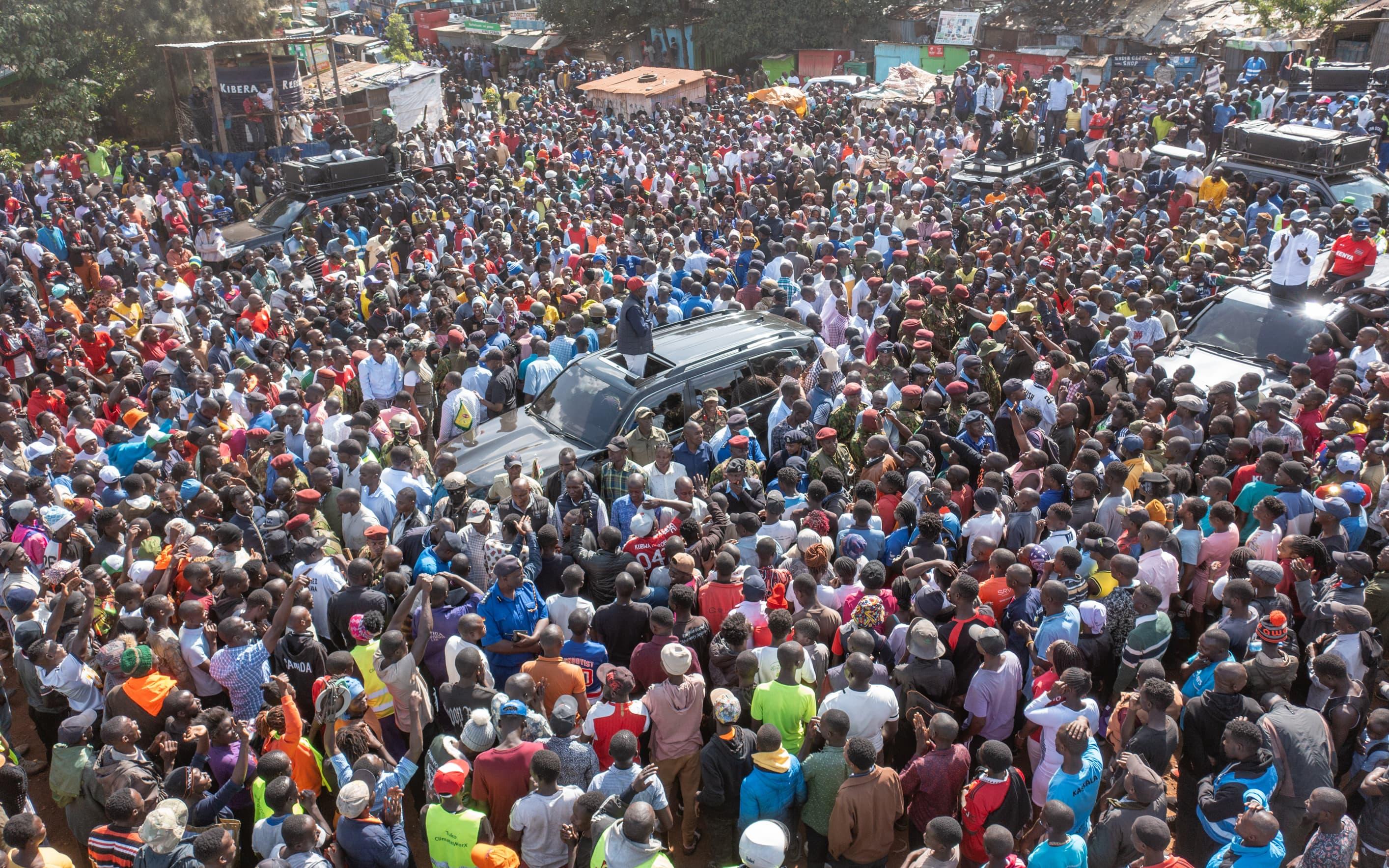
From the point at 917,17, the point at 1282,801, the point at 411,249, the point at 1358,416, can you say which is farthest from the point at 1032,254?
the point at 917,17

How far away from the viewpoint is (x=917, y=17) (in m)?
32.6

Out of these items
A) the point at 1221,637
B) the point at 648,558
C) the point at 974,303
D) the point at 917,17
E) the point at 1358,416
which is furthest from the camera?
the point at 917,17

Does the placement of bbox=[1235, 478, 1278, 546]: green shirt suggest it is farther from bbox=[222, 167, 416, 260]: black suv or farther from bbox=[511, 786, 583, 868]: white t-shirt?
bbox=[222, 167, 416, 260]: black suv

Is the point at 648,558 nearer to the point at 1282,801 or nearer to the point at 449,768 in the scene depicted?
the point at 449,768

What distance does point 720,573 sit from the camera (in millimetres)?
6301

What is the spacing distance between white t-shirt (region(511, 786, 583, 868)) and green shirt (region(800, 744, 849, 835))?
3.75 ft

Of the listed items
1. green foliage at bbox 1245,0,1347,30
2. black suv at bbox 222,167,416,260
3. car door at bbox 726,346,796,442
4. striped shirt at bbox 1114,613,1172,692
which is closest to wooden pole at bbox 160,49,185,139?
black suv at bbox 222,167,416,260

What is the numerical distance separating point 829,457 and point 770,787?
3.44 m

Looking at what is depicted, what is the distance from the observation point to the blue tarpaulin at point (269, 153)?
22703 mm

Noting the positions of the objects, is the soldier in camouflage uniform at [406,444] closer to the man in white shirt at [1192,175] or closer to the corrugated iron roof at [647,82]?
the man in white shirt at [1192,175]

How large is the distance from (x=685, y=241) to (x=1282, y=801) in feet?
35.5

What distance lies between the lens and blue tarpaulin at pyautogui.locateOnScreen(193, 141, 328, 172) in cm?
2270

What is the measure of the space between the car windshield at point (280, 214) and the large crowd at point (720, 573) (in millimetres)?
3223

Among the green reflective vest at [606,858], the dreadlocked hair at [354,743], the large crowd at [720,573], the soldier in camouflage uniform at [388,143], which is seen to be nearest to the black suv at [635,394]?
the large crowd at [720,573]
